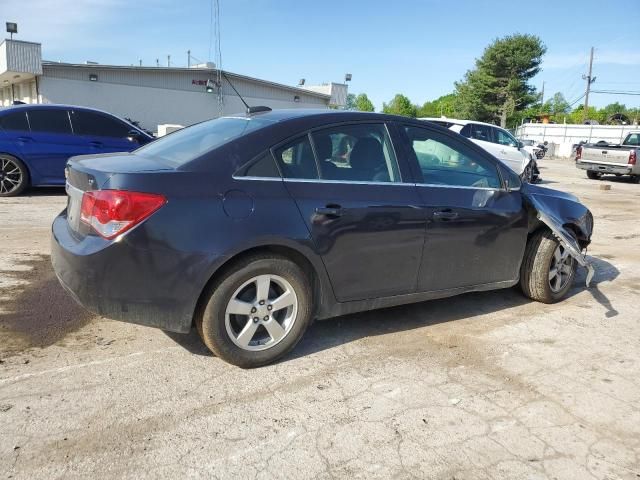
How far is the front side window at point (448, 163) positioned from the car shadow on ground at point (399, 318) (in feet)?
3.71

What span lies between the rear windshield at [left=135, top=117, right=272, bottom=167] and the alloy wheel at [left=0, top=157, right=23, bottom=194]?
20.8 ft

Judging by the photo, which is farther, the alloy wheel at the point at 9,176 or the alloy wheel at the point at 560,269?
the alloy wheel at the point at 9,176

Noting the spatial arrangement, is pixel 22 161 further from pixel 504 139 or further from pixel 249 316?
pixel 504 139

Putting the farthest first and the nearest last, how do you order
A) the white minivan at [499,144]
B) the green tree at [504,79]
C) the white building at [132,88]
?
the green tree at [504,79] → the white building at [132,88] → the white minivan at [499,144]

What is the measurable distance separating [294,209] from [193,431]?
4.60ft

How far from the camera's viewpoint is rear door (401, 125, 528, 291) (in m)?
4.03

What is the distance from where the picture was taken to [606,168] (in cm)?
2005

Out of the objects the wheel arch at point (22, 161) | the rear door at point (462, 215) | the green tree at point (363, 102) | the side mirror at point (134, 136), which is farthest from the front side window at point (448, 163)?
the green tree at point (363, 102)

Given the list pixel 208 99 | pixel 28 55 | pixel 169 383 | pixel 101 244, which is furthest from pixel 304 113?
pixel 208 99

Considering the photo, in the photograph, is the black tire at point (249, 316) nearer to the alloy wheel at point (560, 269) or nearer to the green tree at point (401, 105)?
the alloy wheel at point (560, 269)

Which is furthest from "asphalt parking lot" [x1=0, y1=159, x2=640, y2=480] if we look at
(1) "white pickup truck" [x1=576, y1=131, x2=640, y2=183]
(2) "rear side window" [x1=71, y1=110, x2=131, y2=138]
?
(1) "white pickup truck" [x1=576, y1=131, x2=640, y2=183]

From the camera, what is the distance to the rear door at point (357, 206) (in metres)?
3.48

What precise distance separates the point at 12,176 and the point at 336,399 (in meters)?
8.30

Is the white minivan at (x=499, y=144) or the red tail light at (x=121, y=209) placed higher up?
the white minivan at (x=499, y=144)
